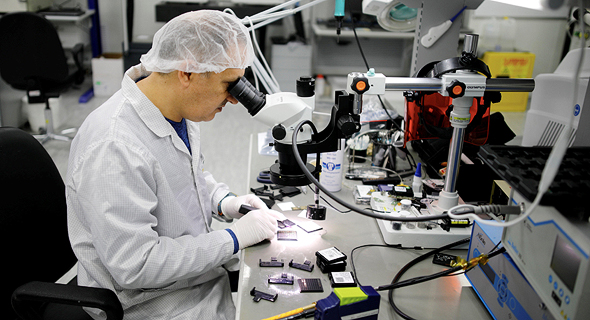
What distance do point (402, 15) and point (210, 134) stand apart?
2452mm

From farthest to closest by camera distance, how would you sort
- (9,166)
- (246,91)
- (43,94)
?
1. (43,94)
2. (9,166)
3. (246,91)

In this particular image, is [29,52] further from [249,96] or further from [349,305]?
[349,305]

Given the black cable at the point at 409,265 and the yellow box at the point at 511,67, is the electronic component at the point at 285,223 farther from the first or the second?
the yellow box at the point at 511,67

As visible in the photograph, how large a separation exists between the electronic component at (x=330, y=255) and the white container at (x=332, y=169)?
40 cm

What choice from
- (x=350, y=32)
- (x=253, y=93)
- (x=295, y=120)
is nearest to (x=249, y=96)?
(x=253, y=93)

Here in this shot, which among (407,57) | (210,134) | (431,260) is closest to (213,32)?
(431,260)

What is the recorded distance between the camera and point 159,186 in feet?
3.56

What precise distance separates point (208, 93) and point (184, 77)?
68 millimetres

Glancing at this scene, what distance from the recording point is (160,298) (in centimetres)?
112

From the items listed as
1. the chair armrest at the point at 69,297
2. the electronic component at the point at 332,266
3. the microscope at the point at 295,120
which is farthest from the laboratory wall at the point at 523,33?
the chair armrest at the point at 69,297

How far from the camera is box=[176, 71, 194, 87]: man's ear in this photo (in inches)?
42.9

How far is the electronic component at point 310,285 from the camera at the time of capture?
1.01m

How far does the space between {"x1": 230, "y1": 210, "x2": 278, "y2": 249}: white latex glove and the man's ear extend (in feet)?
1.23

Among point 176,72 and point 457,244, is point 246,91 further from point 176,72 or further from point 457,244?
point 457,244
